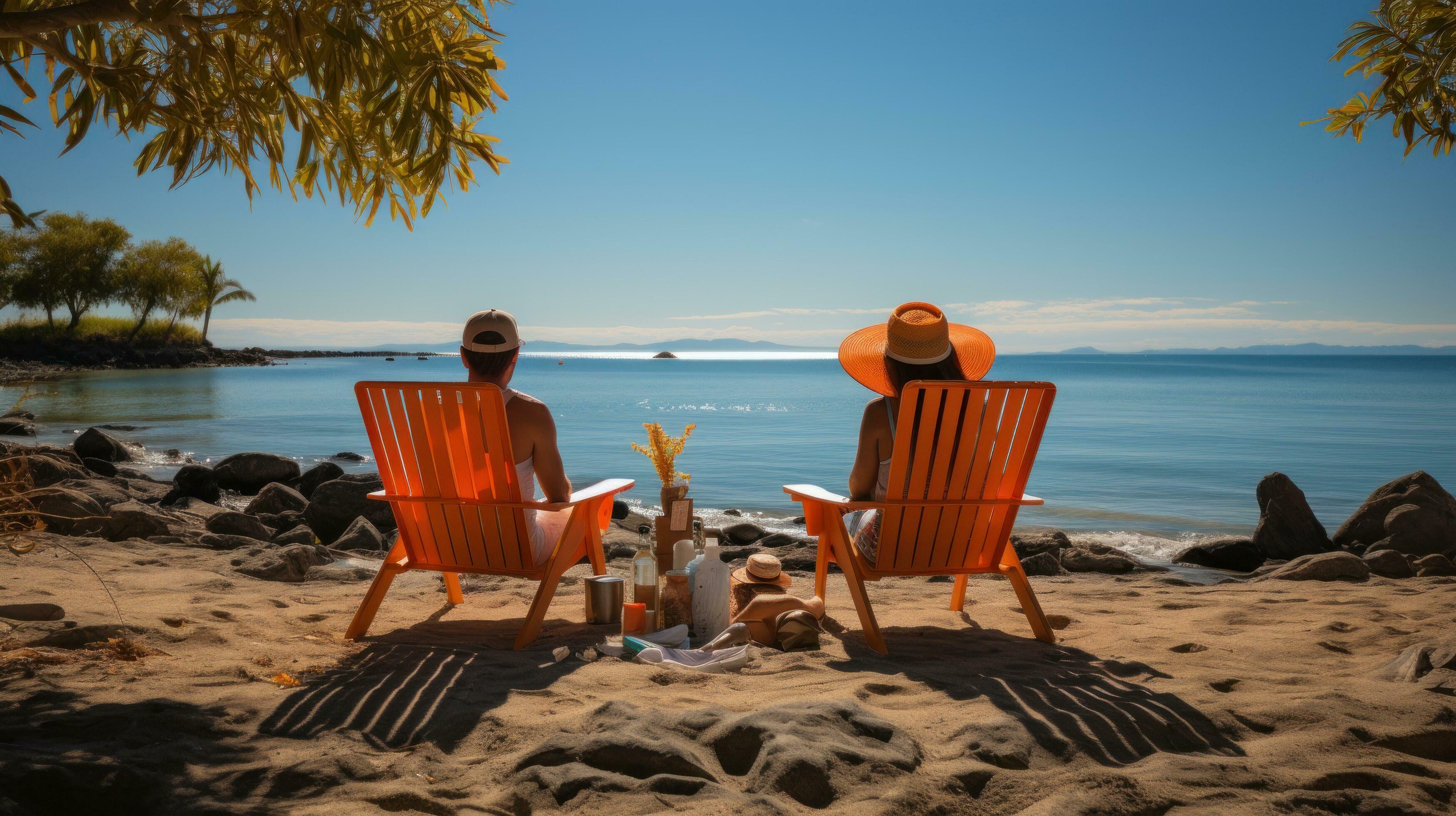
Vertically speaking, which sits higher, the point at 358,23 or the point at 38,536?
the point at 358,23

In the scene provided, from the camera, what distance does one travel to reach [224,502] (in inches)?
369

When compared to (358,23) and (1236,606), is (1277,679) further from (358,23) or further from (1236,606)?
(358,23)

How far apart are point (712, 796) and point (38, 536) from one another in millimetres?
4916

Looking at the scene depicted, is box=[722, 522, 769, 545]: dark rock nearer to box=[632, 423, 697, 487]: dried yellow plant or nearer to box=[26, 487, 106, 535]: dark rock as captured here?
box=[632, 423, 697, 487]: dried yellow plant

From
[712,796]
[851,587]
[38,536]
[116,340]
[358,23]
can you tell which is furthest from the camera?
[116,340]

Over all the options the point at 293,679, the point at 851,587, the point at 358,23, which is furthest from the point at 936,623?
the point at 358,23

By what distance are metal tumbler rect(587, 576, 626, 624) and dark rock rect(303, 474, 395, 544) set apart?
12.6 ft

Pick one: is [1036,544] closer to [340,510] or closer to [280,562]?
[280,562]

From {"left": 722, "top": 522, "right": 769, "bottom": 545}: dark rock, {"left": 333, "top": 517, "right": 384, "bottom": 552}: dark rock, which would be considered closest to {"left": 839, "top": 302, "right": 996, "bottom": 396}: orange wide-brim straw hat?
{"left": 722, "top": 522, "right": 769, "bottom": 545}: dark rock

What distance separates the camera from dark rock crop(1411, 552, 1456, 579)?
5.55 m

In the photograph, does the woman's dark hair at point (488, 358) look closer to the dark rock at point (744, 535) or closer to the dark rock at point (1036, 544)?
the dark rock at point (744, 535)

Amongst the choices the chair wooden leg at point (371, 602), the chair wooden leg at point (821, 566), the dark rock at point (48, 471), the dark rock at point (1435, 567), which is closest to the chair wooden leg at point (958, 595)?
the chair wooden leg at point (821, 566)

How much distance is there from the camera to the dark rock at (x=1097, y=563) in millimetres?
6285

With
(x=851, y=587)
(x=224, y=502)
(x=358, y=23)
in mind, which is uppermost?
(x=358, y=23)
